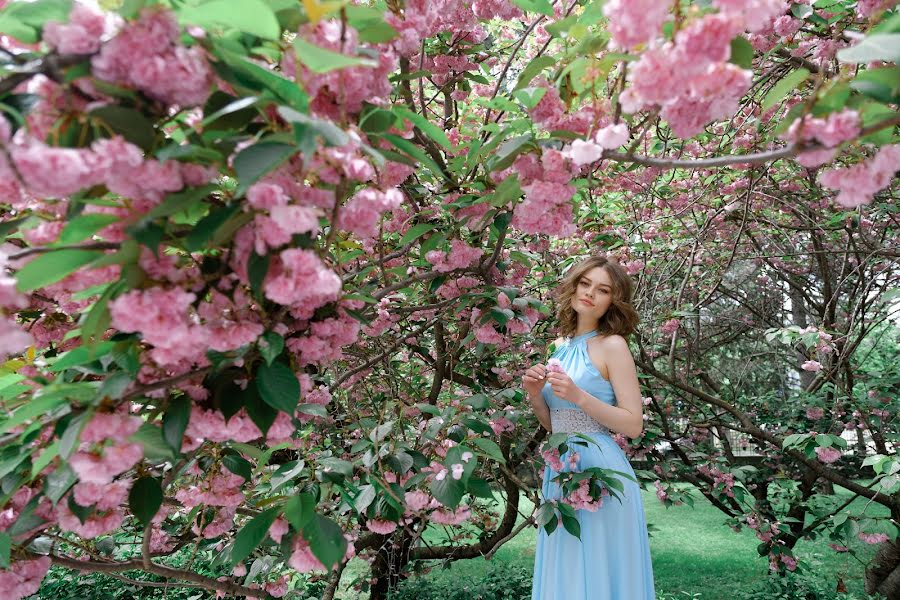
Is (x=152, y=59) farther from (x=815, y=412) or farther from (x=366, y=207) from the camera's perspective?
(x=815, y=412)

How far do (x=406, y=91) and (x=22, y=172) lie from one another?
1.08 m

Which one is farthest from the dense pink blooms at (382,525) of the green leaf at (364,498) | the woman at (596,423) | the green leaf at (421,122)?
the green leaf at (421,122)

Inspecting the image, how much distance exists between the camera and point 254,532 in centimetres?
131

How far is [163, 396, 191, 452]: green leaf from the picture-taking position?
98 centimetres

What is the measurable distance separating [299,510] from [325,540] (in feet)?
0.27

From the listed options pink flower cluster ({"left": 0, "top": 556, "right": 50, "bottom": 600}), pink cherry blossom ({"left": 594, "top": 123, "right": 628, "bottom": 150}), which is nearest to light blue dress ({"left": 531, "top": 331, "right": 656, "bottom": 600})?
pink cherry blossom ({"left": 594, "top": 123, "right": 628, "bottom": 150})

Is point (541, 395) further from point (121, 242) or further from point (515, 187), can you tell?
point (121, 242)

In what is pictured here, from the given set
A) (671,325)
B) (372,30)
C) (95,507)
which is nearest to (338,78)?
(372,30)

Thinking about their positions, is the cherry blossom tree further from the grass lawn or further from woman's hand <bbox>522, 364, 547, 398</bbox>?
the grass lawn

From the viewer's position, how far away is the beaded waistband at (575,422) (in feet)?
7.73

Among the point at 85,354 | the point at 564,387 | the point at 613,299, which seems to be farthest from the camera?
the point at 613,299

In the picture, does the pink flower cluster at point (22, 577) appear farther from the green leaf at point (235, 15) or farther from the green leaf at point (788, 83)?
the green leaf at point (788, 83)

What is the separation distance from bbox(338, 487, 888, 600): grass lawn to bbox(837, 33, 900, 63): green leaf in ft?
11.7

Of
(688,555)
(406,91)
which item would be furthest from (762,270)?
(406,91)
